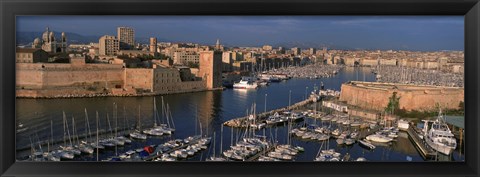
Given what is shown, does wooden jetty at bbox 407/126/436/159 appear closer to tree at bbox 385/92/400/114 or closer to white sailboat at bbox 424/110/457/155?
white sailboat at bbox 424/110/457/155

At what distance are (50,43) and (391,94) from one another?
79.3 inches

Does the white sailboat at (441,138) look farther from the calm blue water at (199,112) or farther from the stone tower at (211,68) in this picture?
the stone tower at (211,68)

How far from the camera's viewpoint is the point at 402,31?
2.38 meters

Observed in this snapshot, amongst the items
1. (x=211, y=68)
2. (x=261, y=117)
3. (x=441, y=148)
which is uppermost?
(x=211, y=68)

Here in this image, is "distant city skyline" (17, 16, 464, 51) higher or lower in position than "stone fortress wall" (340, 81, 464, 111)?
higher

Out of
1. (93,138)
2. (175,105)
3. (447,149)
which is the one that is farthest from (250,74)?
(447,149)

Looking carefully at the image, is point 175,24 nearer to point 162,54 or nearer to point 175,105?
point 162,54

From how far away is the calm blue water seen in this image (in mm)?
2348

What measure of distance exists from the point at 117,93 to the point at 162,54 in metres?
0.35

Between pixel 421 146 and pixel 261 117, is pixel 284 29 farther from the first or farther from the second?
pixel 421 146

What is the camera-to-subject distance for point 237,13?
202 cm

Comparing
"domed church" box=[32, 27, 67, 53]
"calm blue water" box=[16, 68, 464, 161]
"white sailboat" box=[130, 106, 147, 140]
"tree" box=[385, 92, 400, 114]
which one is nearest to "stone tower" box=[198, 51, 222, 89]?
"calm blue water" box=[16, 68, 464, 161]

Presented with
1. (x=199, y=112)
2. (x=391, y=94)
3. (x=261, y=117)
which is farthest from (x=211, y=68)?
(x=391, y=94)

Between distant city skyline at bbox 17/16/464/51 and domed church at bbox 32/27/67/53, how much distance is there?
0.08 m
